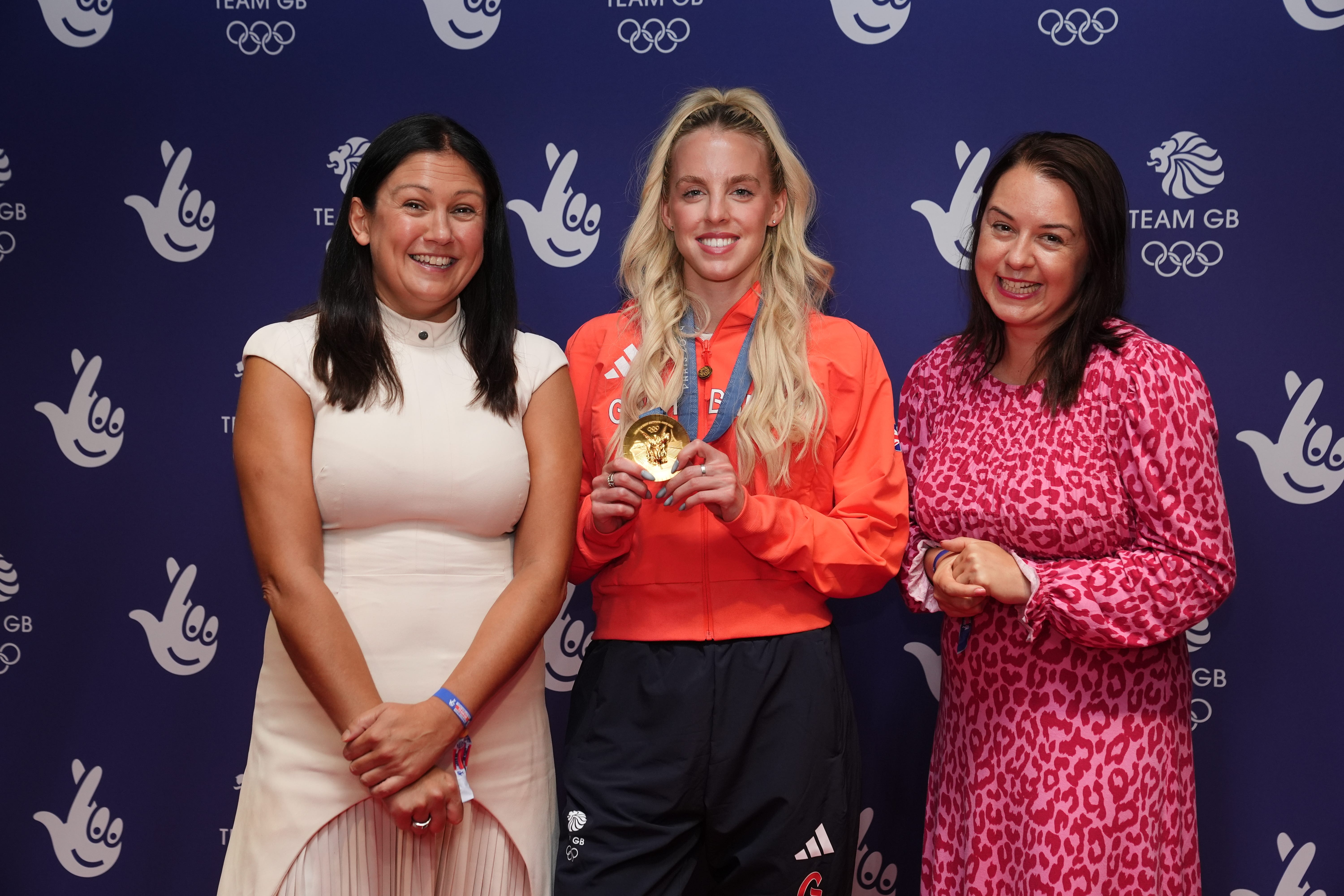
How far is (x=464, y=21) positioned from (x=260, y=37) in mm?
682

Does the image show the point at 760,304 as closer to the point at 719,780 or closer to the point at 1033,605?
the point at 1033,605

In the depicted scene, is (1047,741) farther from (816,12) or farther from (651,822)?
(816,12)

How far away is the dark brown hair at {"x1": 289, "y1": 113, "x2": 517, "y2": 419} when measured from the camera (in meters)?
2.12

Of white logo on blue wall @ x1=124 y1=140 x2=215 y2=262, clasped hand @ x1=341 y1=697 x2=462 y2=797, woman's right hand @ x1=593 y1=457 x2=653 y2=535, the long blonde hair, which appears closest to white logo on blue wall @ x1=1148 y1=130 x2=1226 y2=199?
the long blonde hair

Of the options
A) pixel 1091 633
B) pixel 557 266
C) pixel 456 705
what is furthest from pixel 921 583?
pixel 557 266

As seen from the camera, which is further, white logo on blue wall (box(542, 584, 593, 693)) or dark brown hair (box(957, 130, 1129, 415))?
white logo on blue wall (box(542, 584, 593, 693))

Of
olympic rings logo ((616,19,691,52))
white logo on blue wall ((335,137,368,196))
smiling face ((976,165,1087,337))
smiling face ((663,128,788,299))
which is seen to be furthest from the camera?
white logo on blue wall ((335,137,368,196))

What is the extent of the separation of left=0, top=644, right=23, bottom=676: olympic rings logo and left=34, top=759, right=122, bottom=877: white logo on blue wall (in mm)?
388

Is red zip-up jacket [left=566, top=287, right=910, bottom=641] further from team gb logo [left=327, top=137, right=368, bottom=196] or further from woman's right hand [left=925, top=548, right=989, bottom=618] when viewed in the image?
team gb logo [left=327, top=137, right=368, bottom=196]

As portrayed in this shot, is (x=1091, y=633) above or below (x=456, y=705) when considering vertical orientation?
above

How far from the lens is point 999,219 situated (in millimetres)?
2410

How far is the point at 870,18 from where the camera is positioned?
3.07 metres

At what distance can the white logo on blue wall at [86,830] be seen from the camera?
3332 millimetres

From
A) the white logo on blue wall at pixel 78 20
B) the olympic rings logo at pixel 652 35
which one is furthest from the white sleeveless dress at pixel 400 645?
the white logo on blue wall at pixel 78 20
